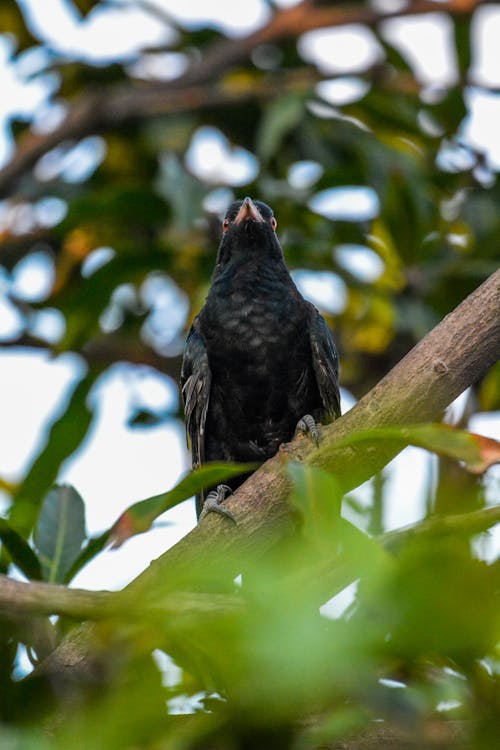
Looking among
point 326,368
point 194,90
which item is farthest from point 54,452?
point 194,90

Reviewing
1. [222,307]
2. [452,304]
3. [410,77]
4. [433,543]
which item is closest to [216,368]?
[222,307]

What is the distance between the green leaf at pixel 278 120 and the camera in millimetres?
5199

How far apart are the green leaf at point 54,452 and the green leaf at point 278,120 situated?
142cm

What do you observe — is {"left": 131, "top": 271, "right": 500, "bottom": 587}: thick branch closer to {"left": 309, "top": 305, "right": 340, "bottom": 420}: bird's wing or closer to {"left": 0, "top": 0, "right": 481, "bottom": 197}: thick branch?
{"left": 309, "top": 305, "right": 340, "bottom": 420}: bird's wing

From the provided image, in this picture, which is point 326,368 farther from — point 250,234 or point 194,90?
point 194,90

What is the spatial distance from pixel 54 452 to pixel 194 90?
2303mm

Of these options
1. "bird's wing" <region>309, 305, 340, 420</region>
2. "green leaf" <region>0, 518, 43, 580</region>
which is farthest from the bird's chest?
"green leaf" <region>0, 518, 43, 580</region>

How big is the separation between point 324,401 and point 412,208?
1565 millimetres

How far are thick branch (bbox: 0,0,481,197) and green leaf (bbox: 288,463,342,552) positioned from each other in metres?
3.74

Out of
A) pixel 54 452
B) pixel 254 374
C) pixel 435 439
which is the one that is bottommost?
pixel 54 452

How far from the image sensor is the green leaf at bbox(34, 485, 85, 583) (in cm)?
304

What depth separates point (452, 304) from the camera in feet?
17.2

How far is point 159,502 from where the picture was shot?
212 cm

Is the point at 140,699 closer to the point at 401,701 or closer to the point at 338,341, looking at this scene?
the point at 401,701
